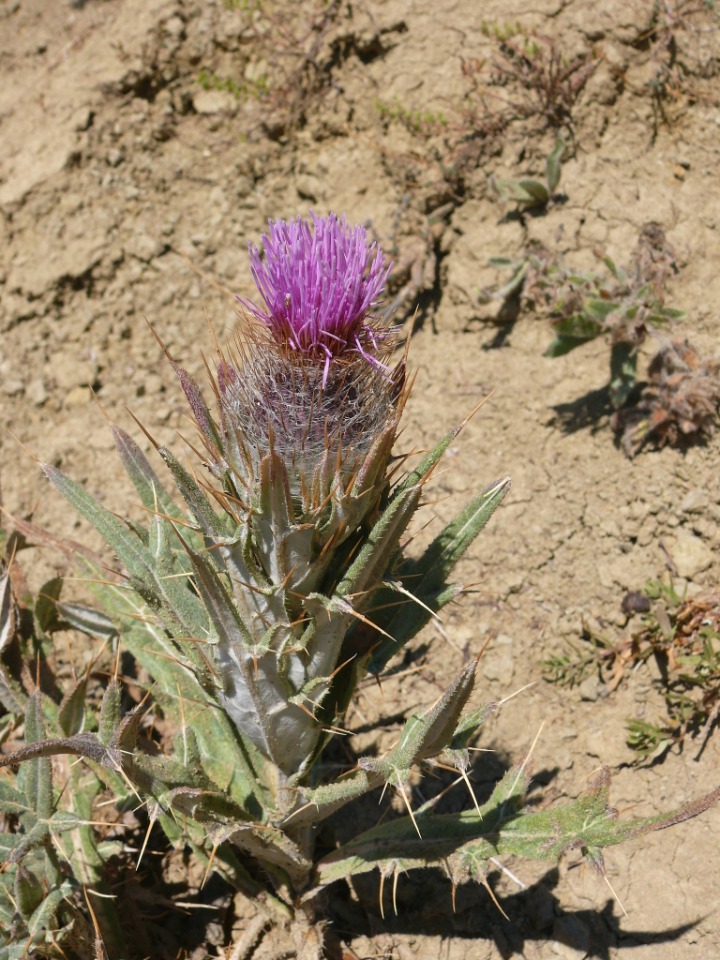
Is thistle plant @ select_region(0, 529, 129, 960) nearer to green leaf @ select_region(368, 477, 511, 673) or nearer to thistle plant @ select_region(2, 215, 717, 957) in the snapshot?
thistle plant @ select_region(2, 215, 717, 957)

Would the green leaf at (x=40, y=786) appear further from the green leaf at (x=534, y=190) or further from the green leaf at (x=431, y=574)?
the green leaf at (x=534, y=190)

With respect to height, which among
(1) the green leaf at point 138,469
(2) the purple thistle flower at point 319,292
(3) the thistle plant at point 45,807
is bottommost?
(3) the thistle plant at point 45,807

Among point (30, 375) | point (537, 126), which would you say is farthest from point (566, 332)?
point (30, 375)

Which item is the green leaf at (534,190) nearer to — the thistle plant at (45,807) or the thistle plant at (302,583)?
the thistle plant at (302,583)

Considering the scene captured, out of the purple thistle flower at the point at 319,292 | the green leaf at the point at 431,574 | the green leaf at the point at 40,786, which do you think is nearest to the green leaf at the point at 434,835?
the green leaf at the point at 431,574

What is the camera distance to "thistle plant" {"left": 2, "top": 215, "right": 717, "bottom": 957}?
215 centimetres

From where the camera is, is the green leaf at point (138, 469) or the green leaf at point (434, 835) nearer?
the green leaf at point (434, 835)

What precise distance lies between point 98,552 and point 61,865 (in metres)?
1.47

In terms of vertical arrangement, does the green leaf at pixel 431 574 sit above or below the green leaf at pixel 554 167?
below

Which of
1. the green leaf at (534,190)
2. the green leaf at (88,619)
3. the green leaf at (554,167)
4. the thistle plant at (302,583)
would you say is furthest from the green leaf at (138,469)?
the green leaf at (554,167)

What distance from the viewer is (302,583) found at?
231 cm

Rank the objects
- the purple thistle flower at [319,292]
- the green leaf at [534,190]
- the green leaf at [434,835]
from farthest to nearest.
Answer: the green leaf at [534,190]
the green leaf at [434,835]
the purple thistle flower at [319,292]

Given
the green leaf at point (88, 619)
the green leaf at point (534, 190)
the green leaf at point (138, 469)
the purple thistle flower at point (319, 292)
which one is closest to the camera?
the purple thistle flower at point (319, 292)

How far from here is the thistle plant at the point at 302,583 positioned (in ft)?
7.06
